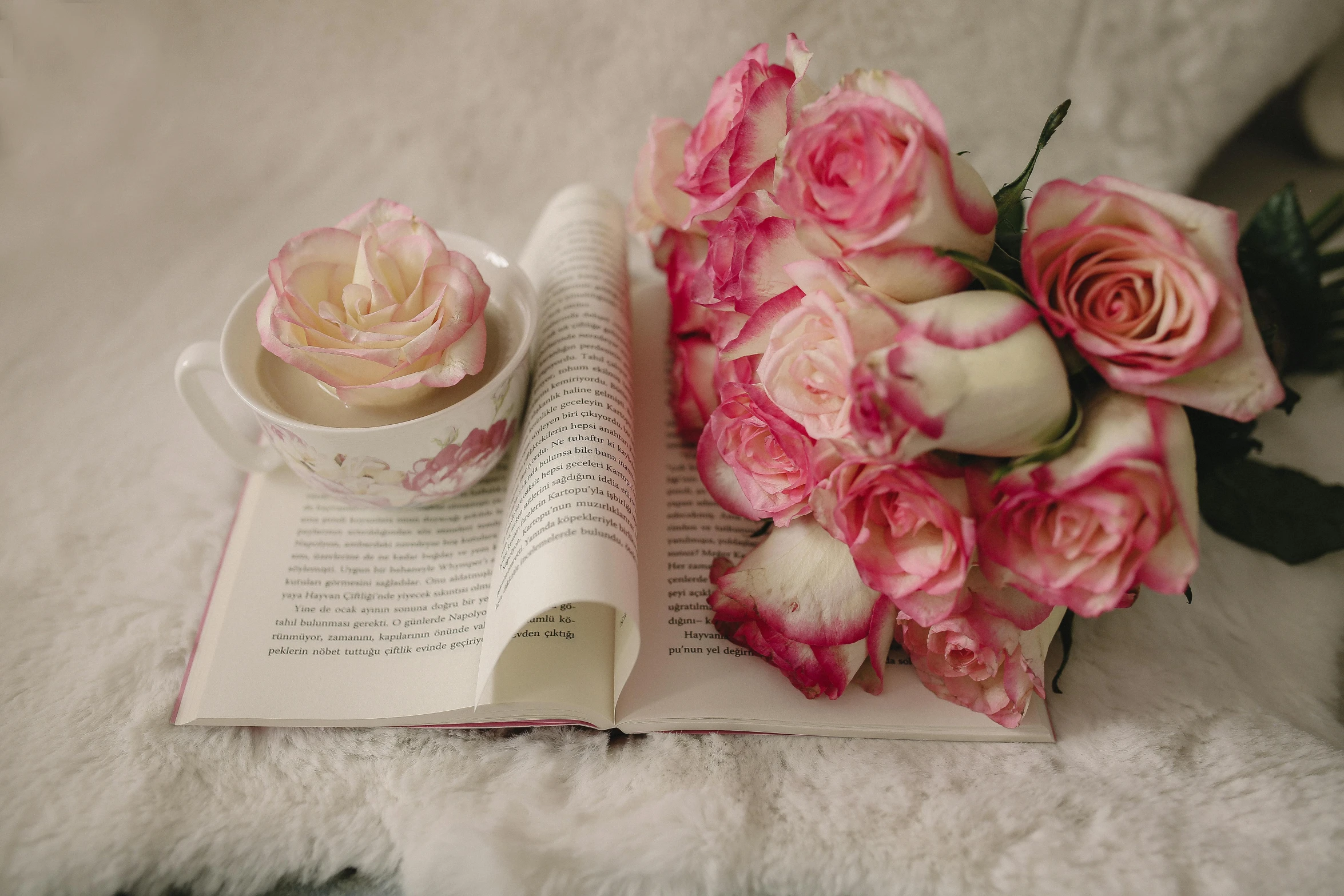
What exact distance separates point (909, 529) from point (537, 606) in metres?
0.17

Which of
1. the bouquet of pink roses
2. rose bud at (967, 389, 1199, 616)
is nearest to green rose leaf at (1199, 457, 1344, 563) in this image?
the bouquet of pink roses

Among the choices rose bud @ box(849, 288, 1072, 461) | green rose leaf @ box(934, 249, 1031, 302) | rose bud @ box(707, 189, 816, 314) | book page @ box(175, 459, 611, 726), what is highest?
green rose leaf @ box(934, 249, 1031, 302)

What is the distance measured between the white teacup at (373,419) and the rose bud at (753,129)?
131 millimetres

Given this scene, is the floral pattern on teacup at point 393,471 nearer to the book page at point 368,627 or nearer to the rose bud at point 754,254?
the book page at point 368,627

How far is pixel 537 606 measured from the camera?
1.16 ft

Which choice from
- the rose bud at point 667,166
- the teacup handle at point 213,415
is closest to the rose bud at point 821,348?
the rose bud at point 667,166

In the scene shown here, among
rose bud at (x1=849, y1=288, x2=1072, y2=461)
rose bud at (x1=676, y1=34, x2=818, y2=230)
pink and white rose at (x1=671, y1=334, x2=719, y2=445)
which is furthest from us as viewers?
pink and white rose at (x1=671, y1=334, x2=719, y2=445)

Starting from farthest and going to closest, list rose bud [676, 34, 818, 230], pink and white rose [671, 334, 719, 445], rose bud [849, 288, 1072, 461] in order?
pink and white rose [671, 334, 719, 445]
rose bud [676, 34, 818, 230]
rose bud [849, 288, 1072, 461]

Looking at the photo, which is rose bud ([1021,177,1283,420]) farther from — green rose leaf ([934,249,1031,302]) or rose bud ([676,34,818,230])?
rose bud ([676,34,818,230])

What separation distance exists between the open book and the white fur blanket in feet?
0.06

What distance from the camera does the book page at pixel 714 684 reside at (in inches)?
15.3

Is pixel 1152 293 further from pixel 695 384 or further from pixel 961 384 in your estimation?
pixel 695 384

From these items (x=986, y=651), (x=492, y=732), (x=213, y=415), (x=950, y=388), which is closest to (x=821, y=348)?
(x=950, y=388)

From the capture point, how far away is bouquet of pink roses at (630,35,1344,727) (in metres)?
0.27
